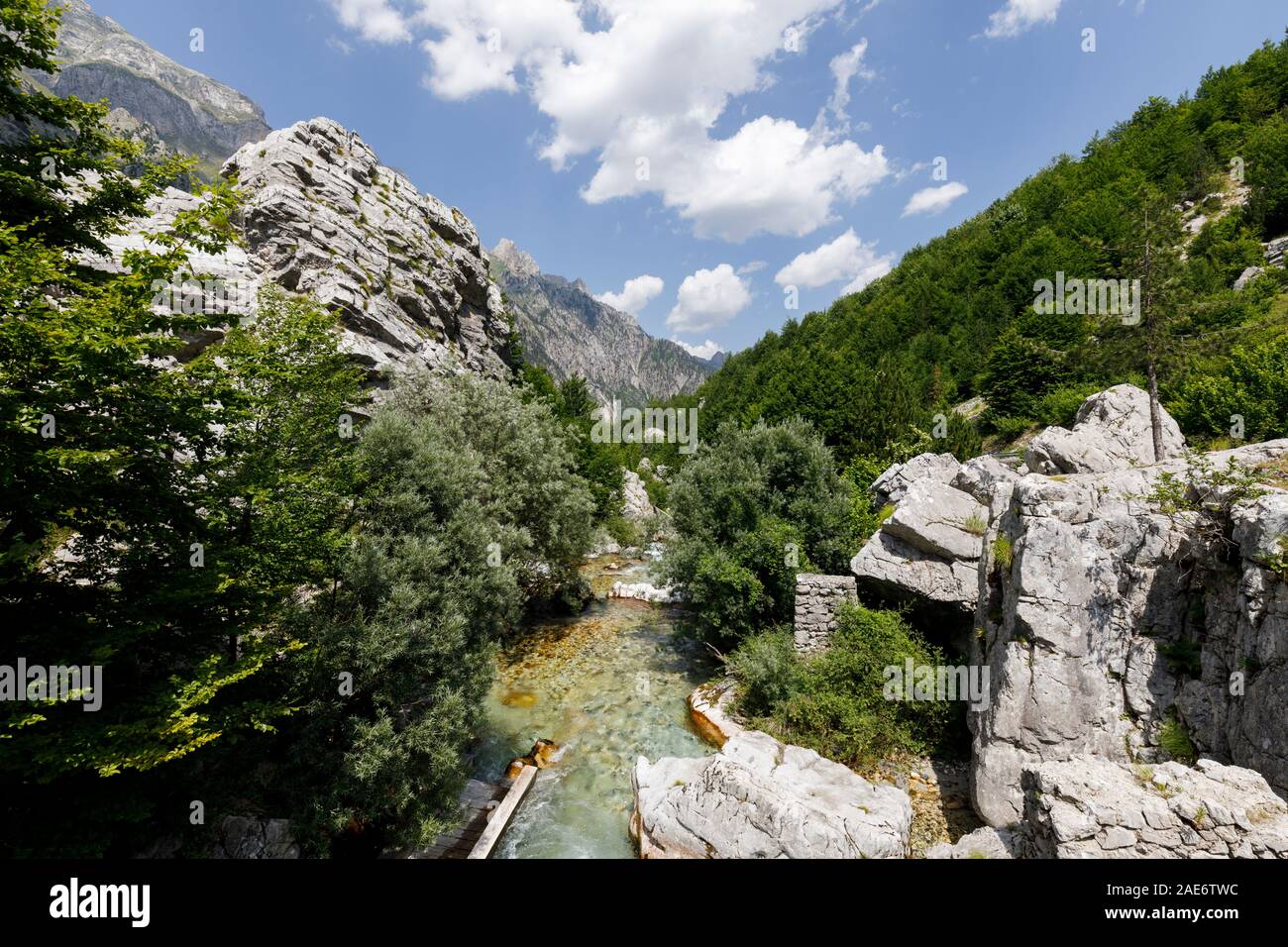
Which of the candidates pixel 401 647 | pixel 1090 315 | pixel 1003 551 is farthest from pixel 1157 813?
pixel 1090 315

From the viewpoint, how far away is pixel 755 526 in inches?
674

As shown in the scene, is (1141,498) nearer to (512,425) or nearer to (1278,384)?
(1278,384)

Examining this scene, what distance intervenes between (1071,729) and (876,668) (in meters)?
4.13

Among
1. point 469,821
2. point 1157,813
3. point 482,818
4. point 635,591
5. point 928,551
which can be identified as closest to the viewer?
point 1157,813

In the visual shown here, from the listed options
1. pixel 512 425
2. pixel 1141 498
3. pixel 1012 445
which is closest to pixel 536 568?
pixel 512 425

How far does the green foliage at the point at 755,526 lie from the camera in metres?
16.0

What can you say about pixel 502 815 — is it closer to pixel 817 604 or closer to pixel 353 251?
pixel 817 604

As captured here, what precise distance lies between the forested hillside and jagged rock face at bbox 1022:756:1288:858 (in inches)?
506

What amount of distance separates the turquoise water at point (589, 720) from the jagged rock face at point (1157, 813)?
23.6ft

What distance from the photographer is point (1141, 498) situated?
9.39m

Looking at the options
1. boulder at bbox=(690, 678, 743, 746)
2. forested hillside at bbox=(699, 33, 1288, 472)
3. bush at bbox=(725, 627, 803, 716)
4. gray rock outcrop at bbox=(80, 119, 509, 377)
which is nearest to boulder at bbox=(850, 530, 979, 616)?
bush at bbox=(725, 627, 803, 716)

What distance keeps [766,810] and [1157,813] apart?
511 centimetres

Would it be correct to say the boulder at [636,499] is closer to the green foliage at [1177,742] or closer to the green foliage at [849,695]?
the green foliage at [849,695]

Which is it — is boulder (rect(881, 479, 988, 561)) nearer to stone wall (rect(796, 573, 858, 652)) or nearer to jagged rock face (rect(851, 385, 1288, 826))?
jagged rock face (rect(851, 385, 1288, 826))
